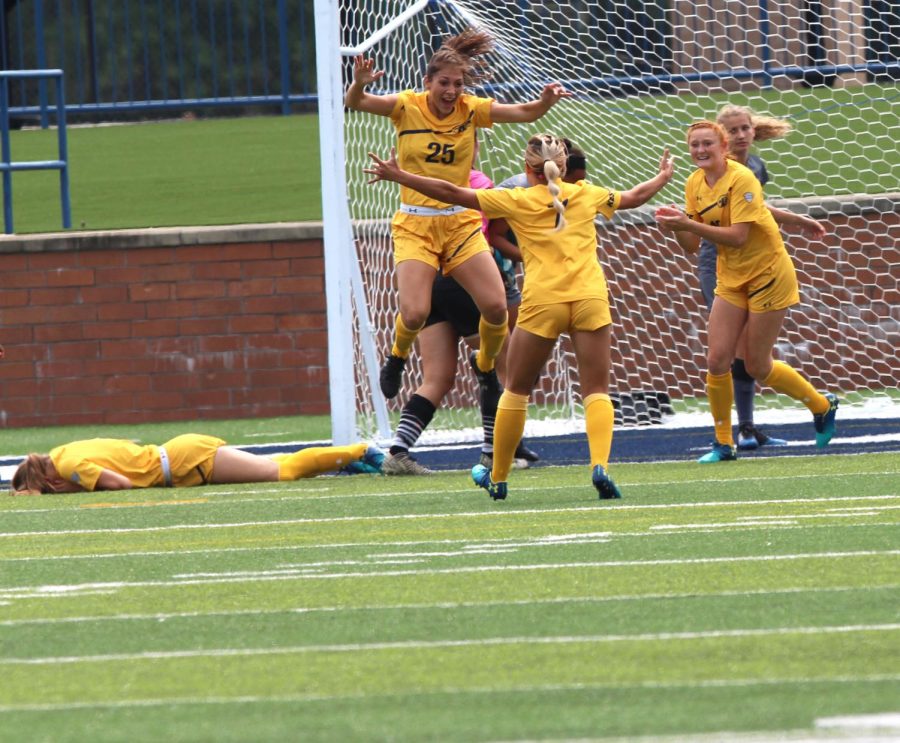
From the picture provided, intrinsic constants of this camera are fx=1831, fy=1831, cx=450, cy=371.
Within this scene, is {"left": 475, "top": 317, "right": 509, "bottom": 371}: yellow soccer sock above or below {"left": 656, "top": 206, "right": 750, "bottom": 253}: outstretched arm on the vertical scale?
below

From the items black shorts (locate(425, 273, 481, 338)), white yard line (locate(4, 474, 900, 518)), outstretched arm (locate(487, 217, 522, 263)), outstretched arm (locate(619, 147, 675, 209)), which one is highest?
outstretched arm (locate(619, 147, 675, 209))

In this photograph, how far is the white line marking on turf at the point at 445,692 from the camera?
4.55 metres

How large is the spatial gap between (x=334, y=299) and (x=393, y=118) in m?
1.32

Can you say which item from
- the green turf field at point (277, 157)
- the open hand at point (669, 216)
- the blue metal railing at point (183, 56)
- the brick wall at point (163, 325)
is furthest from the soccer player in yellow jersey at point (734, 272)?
the blue metal railing at point (183, 56)

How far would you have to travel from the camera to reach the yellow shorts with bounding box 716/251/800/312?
10.2 metres

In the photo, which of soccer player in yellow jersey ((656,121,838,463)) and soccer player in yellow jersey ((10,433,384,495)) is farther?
soccer player in yellow jersey ((10,433,384,495))

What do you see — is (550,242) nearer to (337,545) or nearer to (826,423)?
(337,545)

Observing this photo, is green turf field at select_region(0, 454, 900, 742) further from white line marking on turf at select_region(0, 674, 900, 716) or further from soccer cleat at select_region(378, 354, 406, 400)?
soccer cleat at select_region(378, 354, 406, 400)

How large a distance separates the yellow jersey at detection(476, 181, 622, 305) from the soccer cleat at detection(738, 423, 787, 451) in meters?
2.75

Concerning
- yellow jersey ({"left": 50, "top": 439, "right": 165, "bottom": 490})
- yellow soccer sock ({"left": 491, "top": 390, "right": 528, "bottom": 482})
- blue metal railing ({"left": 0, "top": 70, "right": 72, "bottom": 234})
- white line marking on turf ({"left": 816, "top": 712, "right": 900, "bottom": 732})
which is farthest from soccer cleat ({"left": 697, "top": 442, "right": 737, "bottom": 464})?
blue metal railing ({"left": 0, "top": 70, "right": 72, "bottom": 234})

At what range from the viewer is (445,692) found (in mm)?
4633

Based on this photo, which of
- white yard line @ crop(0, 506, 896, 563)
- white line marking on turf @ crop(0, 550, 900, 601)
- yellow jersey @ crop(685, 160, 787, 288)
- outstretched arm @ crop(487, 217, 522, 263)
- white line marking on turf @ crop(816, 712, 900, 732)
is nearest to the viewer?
white line marking on turf @ crop(816, 712, 900, 732)

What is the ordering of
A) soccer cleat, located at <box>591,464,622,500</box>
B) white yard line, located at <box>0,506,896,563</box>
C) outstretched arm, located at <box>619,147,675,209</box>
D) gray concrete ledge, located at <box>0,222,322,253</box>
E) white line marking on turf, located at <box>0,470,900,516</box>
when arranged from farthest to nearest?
1. gray concrete ledge, located at <box>0,222,322,253</box>
2. white line marking on turf, located at <box>0,470,900,516</box>
3. outstretched arm, located at <box>619,147,675,209</box>
4. soccer cleat, located at <box>591,464,622,500</box>
5. white yard line, located at <box>0,506,896,563</box>

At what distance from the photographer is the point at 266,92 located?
18.8 metres
